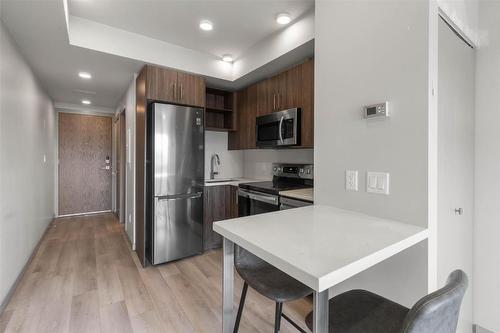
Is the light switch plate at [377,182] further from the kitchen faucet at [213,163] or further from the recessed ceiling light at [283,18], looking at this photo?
the kitchen faucet at [213,163]

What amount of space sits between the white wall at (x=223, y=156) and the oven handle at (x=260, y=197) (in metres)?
0.96

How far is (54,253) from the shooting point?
9.96ft

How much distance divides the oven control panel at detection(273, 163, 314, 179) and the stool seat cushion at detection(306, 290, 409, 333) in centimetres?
174

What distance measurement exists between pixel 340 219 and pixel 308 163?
1.63 meters

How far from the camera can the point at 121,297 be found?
209cm

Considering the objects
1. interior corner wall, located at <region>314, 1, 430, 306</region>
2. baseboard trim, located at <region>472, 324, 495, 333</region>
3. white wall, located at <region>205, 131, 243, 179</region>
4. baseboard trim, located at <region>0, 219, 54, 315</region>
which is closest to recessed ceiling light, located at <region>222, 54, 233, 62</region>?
white wall, located at <region>205, 131, 243, 179</region>

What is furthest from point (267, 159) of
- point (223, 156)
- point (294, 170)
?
point (223, 156)

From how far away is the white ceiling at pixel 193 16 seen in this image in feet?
6.55

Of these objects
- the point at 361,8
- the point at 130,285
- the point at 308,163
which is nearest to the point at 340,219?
the point at 361,8

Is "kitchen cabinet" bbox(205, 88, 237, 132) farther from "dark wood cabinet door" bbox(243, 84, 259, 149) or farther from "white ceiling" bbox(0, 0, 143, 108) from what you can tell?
"white ceiling" bbox(0, 0, 143, 108)

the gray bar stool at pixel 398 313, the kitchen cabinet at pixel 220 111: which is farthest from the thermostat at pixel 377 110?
the kitchen cabinet at pixel 220 111

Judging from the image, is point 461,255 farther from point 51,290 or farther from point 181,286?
point 51,290

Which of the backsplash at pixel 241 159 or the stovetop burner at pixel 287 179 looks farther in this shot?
the backsplash at pixel 241 159

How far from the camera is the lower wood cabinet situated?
122 inches
